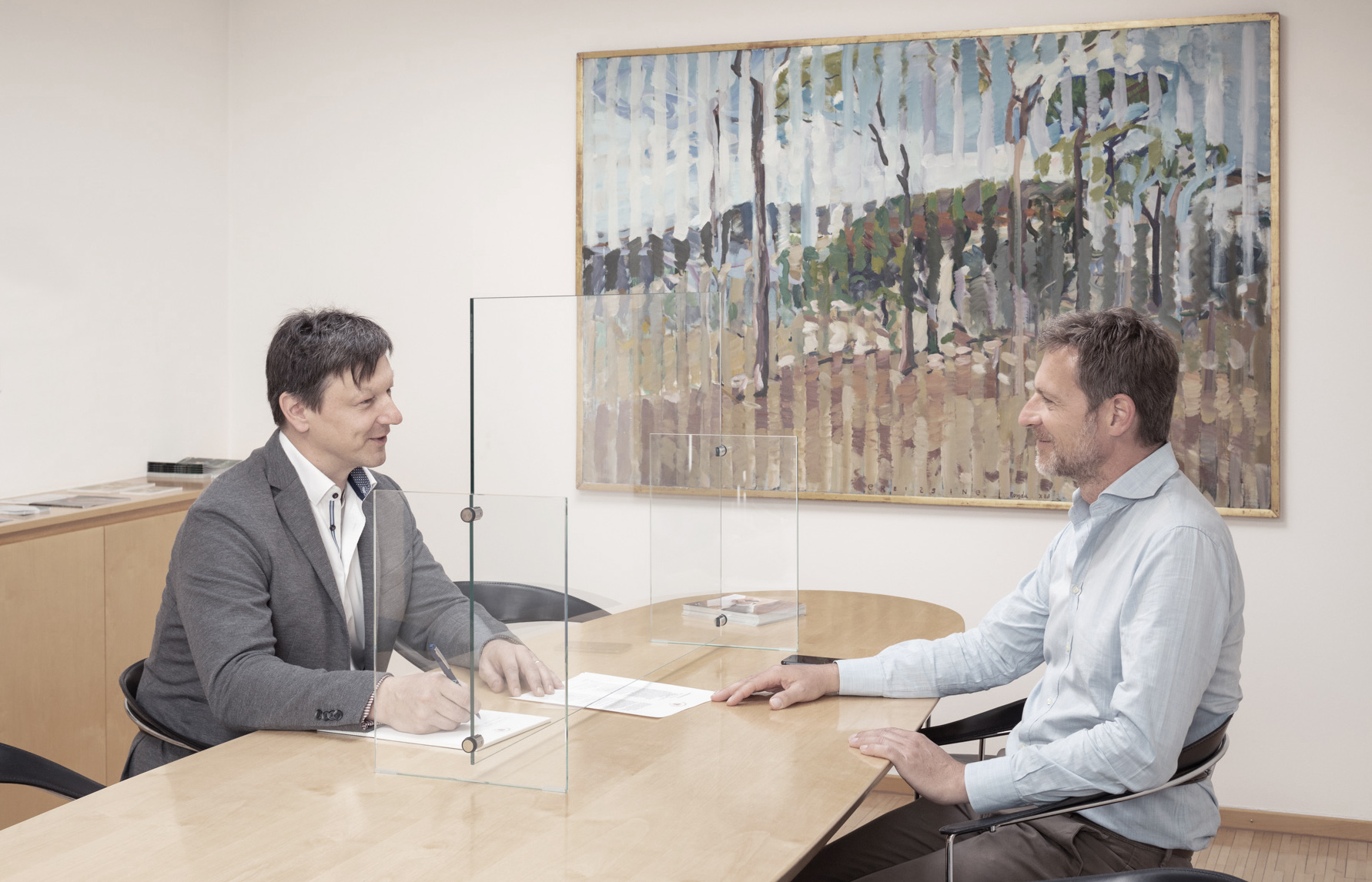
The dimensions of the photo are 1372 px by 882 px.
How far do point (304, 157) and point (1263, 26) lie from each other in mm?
3381

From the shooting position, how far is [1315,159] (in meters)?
3.38

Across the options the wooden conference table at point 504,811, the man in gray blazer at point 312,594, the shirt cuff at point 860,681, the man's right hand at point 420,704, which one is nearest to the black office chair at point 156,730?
the man in gray blazer at point 312,594

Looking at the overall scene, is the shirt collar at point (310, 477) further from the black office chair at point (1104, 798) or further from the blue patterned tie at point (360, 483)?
the black office chair at point (1104, 798)

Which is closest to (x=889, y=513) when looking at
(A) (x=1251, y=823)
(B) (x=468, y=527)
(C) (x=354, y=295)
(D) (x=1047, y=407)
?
(A) (x=1251, y=823)

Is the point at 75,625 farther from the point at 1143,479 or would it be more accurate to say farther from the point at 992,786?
the point at 1143,479

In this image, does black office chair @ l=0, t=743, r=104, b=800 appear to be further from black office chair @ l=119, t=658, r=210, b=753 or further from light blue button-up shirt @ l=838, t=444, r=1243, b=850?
light blue button-up shirt @ l=838, t=444, r=1243, b=850

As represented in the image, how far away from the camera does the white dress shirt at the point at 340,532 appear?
2.09m

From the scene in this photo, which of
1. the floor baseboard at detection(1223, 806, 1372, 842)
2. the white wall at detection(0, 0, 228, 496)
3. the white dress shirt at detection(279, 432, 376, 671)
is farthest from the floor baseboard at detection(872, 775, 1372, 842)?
the white wall at detection(0, 0, 228, 496)

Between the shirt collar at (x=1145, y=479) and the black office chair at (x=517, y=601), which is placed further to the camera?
the shirt collar at (x=1145, y=479)

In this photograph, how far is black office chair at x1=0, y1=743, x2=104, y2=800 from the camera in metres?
2.00

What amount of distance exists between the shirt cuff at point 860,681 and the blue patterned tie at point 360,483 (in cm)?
102

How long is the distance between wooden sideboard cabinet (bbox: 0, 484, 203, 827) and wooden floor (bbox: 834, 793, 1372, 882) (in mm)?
2229

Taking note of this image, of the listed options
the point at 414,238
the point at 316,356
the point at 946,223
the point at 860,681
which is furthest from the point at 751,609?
the point at 414,238

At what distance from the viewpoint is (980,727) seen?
223 cm
